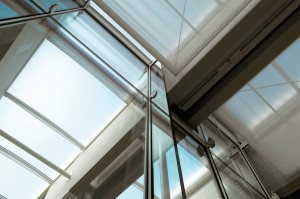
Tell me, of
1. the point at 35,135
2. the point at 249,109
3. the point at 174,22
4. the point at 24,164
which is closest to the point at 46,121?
the point at 35,135

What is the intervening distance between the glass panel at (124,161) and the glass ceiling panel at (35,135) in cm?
76

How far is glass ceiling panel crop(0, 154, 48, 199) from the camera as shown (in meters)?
3.34

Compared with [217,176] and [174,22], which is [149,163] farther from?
[174,22]

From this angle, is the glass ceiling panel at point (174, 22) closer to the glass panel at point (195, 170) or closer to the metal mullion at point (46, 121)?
the glass panel at point (195, 170)

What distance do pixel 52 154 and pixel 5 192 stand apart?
29.3 inches

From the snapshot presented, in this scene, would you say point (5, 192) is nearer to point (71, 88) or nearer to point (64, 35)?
point (71, 88)

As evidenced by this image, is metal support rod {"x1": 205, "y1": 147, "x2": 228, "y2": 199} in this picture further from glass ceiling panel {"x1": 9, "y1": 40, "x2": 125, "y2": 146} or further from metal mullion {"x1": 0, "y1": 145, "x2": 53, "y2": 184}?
metal mullion {"x1": 0, "y1": 145, "x2": 53, "y2": 184}

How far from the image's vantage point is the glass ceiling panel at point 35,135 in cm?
340

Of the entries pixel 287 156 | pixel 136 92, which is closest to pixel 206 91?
pixel 136 92

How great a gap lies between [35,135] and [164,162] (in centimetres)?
272

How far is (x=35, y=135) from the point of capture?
3.91m

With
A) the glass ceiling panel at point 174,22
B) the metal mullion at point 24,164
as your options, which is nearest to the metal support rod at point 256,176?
the glass ceiling panel at point 174,22

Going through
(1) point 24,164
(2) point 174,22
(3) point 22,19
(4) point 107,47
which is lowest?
(2) point 174,22

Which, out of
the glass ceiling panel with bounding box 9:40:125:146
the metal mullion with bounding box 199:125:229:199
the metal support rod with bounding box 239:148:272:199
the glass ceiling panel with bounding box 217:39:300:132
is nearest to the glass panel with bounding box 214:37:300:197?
the glass ceiling panel with bounding box 217:39:300:132
